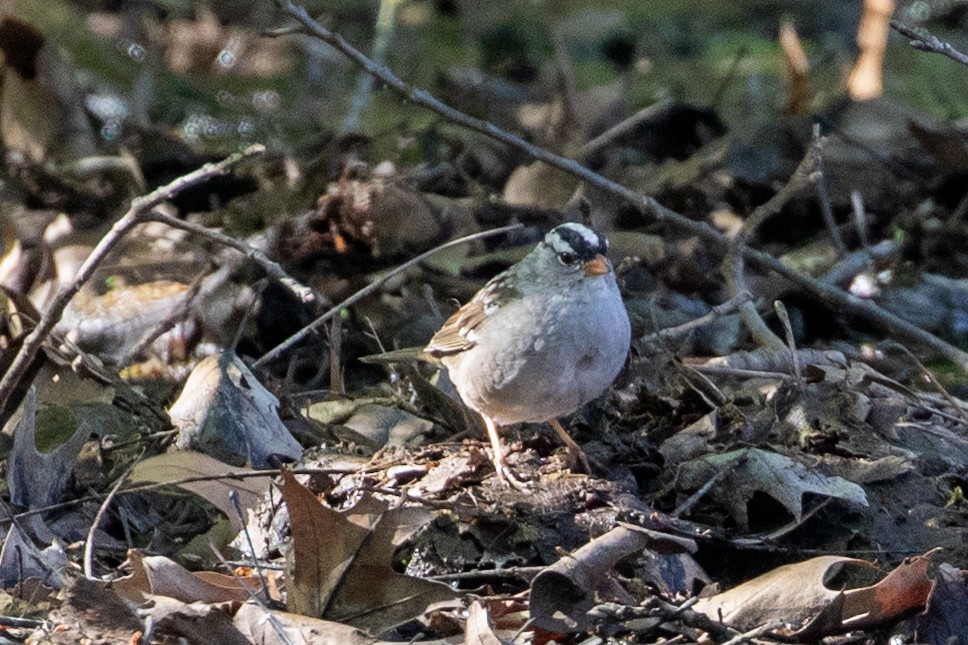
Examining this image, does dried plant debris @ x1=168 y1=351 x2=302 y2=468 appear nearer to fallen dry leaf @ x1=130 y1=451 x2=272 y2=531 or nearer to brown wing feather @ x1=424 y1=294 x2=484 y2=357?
fallen dry leaf @ x1=130 y1=451 x2=272 y2=531

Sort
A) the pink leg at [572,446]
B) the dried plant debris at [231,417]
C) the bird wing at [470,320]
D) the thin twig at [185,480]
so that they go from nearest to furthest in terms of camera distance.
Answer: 1. the thin twig at [185,480]
2. the pink leg at [572,446]
3. the dried plant debris at [231,417]
4. the bird wing at [470,320]

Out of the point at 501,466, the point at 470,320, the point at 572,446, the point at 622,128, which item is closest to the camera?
the point at 501,466

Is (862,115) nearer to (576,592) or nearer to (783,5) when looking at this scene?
(783,5)

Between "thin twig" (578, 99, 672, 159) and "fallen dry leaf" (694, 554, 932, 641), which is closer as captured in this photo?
"fallen dry leaf" (694, 554, 932, 641)

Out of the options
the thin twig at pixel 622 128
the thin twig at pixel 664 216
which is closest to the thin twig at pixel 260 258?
the thin twig at pixel 664 216

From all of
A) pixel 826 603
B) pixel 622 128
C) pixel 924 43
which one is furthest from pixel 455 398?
pixel 622 128

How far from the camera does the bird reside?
3.67 m

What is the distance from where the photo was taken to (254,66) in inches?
372

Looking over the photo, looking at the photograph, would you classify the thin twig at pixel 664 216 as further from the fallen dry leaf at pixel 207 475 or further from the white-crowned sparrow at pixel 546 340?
the fallen dry leaf at pixel 207 475

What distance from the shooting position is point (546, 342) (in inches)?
149

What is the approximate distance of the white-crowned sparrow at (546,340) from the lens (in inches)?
145

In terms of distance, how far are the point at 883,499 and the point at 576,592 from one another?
0.97 metres

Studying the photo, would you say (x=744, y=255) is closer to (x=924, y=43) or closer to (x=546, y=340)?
→ (x=546, y=340)

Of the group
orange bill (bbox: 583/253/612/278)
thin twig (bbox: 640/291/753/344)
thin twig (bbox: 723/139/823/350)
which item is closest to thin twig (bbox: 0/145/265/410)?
orange bill (bbox: 583/253/612/278)
